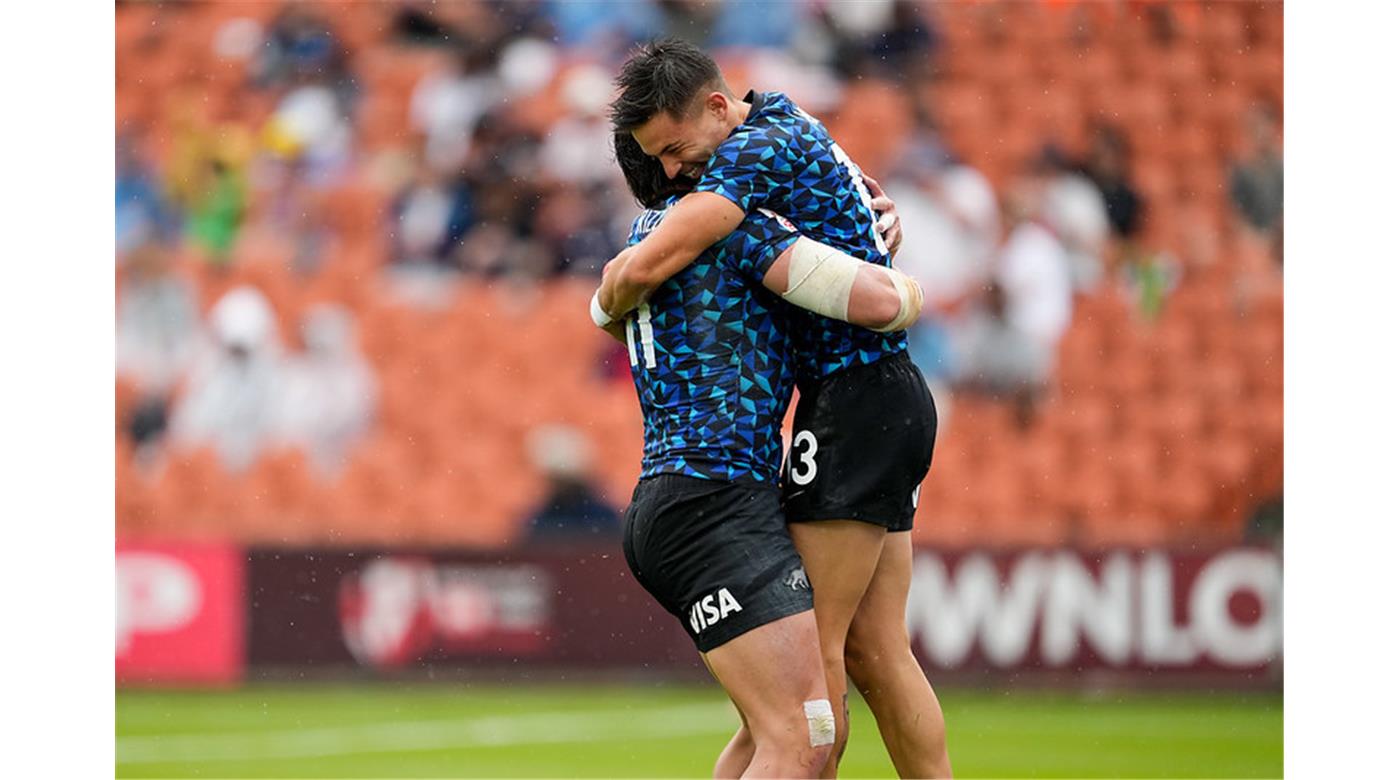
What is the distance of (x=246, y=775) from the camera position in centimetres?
783

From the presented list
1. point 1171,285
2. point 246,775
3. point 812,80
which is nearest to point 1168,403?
point 1171,285

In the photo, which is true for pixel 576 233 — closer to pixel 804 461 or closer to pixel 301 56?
pixel 301 56

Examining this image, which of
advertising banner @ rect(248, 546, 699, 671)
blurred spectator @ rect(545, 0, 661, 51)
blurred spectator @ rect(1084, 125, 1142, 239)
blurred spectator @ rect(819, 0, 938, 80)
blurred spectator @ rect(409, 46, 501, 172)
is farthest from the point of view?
blurred spectator @ rect(545, 0, 661, 51)

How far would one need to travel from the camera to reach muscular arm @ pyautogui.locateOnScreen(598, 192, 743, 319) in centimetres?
424

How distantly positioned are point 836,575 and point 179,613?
22.5 ft

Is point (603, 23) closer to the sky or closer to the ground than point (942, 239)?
closer to the sky

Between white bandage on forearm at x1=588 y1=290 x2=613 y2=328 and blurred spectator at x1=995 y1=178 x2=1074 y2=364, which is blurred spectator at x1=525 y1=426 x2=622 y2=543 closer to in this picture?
blurred spectator at x1=995 y1=178 x2=1074 y2=364

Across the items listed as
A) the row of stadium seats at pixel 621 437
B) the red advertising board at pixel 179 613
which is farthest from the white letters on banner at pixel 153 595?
the row of stadium seats at pixel 621 437

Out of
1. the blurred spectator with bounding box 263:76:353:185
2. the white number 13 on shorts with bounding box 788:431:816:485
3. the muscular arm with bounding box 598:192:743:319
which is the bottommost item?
the white number 13 on shorts with bounding box 788:431:816:485

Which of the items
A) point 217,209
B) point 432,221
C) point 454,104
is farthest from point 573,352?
point 217,209

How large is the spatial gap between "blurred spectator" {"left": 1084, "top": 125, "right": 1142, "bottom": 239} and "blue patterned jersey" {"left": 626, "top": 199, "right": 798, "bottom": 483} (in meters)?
7.88

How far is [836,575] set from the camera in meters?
4.52

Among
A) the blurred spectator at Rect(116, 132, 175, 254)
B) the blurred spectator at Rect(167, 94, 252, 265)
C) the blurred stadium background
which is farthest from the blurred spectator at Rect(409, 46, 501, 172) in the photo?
the blurred spectator at Rect(116, 132, 175, 254)

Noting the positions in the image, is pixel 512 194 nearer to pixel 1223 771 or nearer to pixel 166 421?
pixel 166 421
